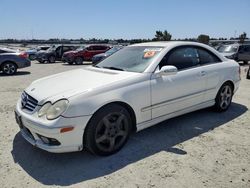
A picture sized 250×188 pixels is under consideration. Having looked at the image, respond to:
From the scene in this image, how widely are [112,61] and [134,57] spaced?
1.55ft

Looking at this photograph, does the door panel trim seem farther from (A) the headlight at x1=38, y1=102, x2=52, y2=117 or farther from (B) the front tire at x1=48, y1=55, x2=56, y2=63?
(B) the front tire at x1=48, y1=55, x2=56, y2=63

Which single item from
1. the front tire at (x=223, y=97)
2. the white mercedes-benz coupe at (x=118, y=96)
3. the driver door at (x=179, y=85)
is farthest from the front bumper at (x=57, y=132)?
the front tire at (x=223, y=97)

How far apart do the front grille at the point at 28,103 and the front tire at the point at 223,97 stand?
3.60 metres

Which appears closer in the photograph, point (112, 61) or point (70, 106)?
point (70, 106)

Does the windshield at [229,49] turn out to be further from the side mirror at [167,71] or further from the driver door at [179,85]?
the side mirror at [167,71]

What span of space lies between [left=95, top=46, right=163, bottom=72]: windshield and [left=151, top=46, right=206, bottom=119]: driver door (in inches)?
8.8

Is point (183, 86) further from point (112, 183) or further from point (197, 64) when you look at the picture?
point (112, 183)

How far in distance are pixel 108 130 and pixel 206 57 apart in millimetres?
2694

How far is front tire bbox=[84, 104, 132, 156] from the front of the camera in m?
3.56

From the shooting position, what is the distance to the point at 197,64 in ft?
16.5

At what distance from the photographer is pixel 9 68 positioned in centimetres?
1344

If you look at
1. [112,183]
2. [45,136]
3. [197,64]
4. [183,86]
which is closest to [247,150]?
[183,86]

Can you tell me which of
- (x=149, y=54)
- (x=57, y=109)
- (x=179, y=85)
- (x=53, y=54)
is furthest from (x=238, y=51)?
(x=57, y=109)

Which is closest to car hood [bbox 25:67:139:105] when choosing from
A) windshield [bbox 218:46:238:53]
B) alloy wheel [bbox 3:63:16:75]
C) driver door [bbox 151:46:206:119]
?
driver door [bbox 151:46:206:119]
